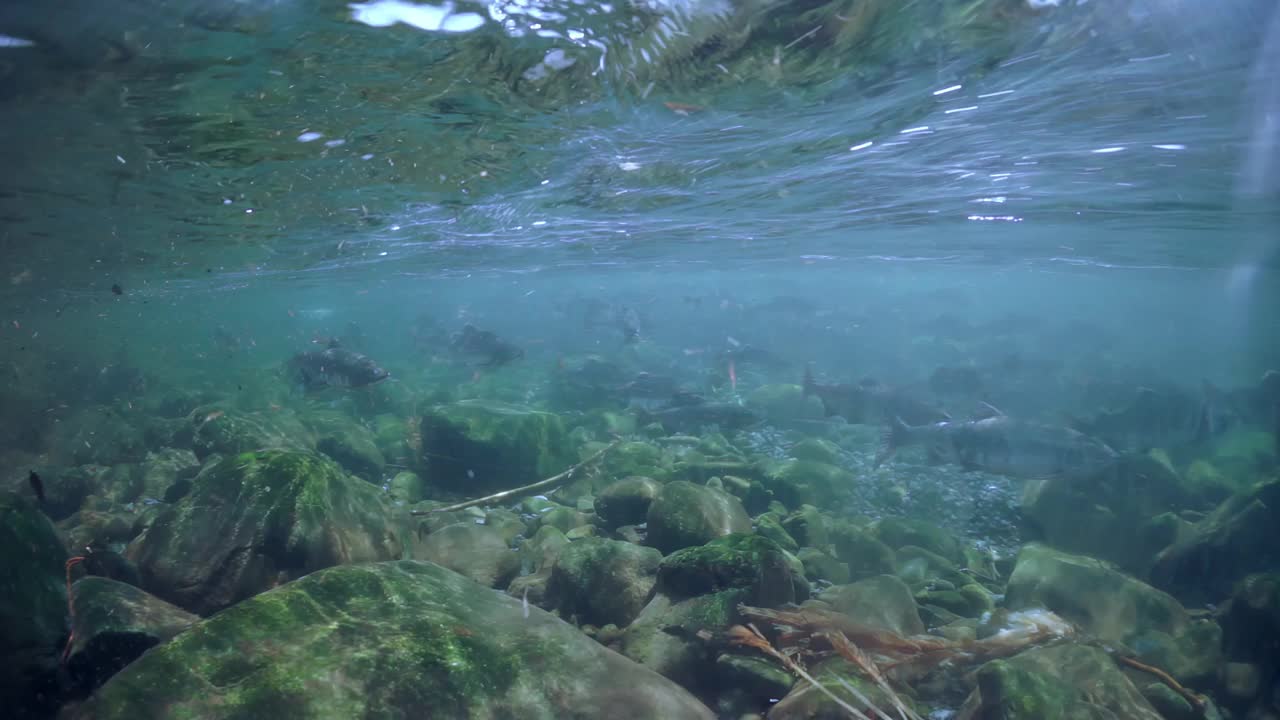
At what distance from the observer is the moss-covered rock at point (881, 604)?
6008mm

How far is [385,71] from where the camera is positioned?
7.43 m

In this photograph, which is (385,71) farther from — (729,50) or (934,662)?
(934,662)

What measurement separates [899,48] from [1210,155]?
10.0 metres

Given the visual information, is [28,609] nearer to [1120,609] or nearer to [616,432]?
[1120,609]

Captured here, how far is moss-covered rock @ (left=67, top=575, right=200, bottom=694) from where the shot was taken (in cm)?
411

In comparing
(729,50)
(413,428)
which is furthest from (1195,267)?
(413,428)

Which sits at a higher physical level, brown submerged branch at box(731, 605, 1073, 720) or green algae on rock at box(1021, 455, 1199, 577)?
brown submerged branch at box(731, 605, 1073, 720)

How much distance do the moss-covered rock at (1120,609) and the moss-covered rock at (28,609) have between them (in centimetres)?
959

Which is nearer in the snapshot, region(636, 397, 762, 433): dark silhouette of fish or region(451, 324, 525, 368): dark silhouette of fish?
region(636, 397, 762, 433): dark silhouette of fish

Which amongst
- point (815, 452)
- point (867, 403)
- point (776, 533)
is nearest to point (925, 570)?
point (776, 533)

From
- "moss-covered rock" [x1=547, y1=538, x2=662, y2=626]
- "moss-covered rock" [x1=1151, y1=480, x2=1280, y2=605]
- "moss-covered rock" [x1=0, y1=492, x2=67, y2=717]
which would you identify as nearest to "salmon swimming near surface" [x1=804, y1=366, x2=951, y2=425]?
"moss-covered rock" [x1=1151, y1=480, x2=1280, y2=605]

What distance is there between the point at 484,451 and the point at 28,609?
7376 millimetres

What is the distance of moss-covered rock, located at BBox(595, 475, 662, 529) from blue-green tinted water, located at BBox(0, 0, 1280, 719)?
6 centimetres

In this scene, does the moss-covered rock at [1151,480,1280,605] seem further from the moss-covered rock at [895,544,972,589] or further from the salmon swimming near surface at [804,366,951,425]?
the salmon swimming near surface at [804,366,951,425]
